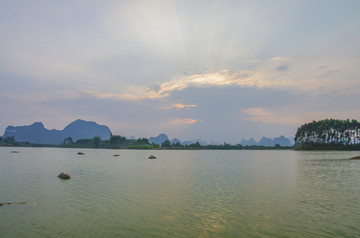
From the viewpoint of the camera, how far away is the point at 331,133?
165 meters

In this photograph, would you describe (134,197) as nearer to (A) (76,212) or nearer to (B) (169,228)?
(A) (76,212)

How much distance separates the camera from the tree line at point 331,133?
161 m

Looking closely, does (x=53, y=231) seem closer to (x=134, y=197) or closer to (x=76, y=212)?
(x=76, y=212)

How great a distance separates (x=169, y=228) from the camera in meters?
13.6

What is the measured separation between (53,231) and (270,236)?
12.1 metres

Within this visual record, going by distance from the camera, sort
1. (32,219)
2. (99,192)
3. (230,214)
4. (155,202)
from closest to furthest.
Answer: (32,219), (230,214), (155,202), (99,192)

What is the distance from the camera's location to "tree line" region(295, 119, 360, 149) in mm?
160875

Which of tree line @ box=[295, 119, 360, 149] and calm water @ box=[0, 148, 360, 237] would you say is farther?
tree line @ box=[295, 119, 360, 149]

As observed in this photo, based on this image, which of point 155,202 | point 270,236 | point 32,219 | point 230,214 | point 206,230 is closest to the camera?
point 270,236

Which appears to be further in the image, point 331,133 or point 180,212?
point 331,133

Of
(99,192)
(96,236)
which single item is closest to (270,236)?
(96,236)

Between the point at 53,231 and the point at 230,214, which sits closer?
the point at 53,231

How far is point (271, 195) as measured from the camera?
22.6 metres

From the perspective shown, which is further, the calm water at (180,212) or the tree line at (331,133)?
the tree line at (331,133)
